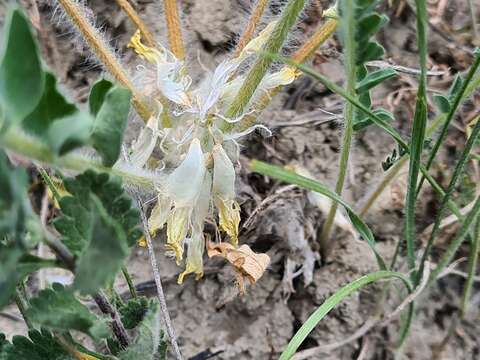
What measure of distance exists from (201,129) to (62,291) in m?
0.69

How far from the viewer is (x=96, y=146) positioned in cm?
89

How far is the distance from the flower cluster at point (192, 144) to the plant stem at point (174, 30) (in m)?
0.07

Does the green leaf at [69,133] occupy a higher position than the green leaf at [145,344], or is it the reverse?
the green leaf at [69,133]

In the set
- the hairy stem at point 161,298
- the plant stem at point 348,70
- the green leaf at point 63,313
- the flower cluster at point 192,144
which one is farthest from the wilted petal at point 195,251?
the green leaf at point 63,313

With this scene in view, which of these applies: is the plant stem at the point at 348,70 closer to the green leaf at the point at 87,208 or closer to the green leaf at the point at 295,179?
the green leaf at the point at 295,179

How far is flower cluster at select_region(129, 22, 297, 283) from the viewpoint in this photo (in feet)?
4.67

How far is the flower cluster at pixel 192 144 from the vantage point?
1.42 meters

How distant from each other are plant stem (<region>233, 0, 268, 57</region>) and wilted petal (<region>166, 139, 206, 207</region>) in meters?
0.39

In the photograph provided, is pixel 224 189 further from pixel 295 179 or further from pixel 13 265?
pixel 13 265

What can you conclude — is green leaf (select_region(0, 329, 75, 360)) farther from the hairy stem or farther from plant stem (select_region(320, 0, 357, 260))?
plant stem (select_region(320, 0, 357, 260))

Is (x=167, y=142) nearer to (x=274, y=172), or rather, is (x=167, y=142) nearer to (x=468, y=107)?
(x=274, y=172)

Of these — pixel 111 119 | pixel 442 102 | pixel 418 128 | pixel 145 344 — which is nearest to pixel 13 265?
pixel 111 119

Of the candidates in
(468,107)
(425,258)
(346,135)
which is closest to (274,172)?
(346,135)

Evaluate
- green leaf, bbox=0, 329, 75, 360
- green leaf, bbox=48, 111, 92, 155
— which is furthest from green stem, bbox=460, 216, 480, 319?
green leaf, bbox=48, 111, 92, 155
